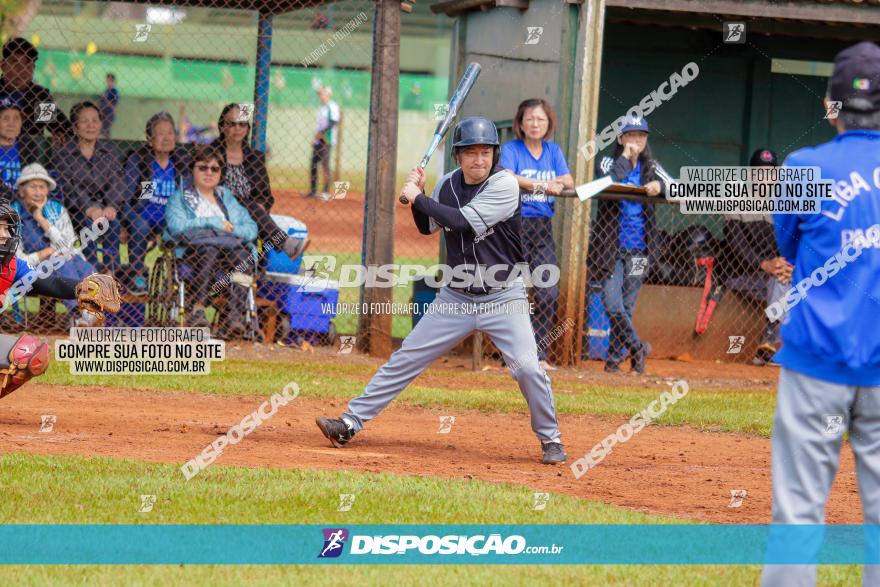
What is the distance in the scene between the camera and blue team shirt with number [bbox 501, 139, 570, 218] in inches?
447

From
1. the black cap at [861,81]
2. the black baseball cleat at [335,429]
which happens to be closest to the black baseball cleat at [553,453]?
the black baseball cleat at [335,429]

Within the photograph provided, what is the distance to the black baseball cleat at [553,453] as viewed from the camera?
783cm

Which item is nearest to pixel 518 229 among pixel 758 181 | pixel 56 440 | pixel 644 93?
pixel 56 440

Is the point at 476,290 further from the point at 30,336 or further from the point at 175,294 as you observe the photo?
the point at 175,294

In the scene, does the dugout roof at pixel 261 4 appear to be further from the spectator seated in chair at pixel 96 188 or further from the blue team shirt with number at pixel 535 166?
the blue team shirt with number at pixel 535 166

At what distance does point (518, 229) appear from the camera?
25.9ft

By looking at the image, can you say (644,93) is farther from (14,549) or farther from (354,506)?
(14,549)

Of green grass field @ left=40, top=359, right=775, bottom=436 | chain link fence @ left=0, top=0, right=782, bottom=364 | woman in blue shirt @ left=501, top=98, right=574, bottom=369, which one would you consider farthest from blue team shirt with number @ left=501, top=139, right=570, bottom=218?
green grass field @ left=40, top=359, right=775, bottom=436

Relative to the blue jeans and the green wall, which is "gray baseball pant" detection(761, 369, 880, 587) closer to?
the blue jeans

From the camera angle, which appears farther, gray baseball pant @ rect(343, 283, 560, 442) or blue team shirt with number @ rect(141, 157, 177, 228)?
blue team shirt with number @ rect(141, 157, 177, 228)

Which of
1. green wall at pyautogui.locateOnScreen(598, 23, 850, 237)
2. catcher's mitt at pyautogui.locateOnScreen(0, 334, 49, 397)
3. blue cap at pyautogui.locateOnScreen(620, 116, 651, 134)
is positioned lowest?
catcher's mitt at pyautogui.locateOnScreen(0, 334, 49, 397)

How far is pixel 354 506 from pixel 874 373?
110 inches

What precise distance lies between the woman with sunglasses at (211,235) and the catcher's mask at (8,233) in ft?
13.5

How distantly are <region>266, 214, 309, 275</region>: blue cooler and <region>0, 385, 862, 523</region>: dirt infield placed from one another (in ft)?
9.86
